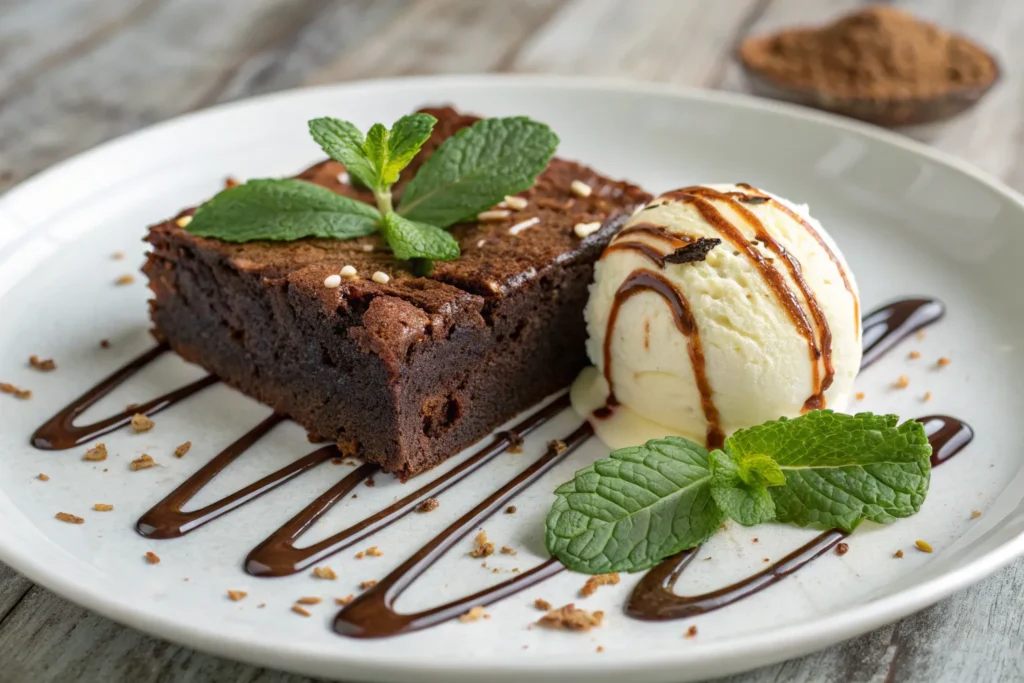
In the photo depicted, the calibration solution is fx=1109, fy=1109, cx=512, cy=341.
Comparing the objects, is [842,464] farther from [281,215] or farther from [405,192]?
[281,215]

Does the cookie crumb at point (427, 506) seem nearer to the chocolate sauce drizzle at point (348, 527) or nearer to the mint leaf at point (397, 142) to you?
the chocolate sauce drizzle at point (348, 527)

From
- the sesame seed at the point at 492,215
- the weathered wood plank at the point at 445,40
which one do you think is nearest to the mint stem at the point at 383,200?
the sesame seed at the point at 492,215

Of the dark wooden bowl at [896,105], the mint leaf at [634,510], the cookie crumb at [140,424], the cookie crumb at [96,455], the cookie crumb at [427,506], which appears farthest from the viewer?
the dark wooden bowl at [896,105]

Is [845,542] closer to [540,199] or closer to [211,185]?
[540,199]

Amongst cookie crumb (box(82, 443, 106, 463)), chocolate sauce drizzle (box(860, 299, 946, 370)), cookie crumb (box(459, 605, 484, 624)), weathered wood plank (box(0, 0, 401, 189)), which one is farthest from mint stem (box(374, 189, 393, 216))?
weathered wood plank (box(0, 0, 401, 189))

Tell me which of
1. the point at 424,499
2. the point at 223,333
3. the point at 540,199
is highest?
the point at 540,199

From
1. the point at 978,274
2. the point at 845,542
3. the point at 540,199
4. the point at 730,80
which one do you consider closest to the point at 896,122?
the point at 730,80

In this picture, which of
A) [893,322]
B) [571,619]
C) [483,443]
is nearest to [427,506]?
[483,443]

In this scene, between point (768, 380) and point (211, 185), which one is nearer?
point (768, 380)
